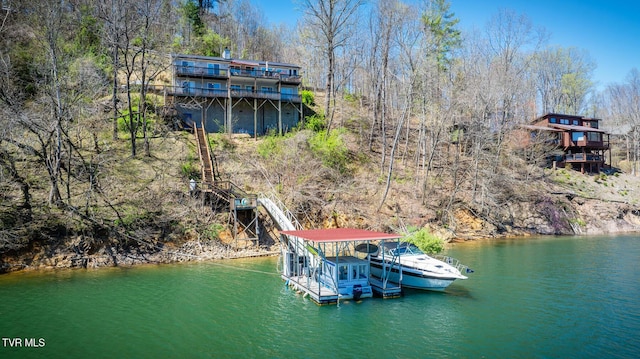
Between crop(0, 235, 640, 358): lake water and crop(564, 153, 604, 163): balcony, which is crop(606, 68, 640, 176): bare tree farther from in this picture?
crop(0, 235, 640, 358): lake water

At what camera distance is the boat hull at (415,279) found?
70.5 ft

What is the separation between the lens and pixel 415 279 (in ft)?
72.9

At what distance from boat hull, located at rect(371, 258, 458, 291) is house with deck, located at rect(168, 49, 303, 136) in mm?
26954

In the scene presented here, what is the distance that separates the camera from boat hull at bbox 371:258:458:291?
21484 mm

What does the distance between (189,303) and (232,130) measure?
30.0 m

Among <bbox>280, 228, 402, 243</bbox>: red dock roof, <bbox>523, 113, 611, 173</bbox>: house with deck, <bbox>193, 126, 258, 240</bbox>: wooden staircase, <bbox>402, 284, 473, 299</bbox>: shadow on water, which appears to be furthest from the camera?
<bbox>523, 113, 611, 173</bbox>: house with deck

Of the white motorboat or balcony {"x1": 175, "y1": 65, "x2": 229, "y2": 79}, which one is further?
balcony {"x1": 175, "y1": 65, "x2": 229, "y2": 79}

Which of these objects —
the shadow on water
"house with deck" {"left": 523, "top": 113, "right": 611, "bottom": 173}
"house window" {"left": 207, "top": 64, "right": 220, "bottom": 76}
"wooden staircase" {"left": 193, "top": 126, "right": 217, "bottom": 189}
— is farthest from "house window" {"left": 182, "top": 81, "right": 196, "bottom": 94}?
"house with deck" {"left": 523, "top": 113, "right": 611, "bottom": 173}

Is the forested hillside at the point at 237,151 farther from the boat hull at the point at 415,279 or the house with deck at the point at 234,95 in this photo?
the boat hull at the point at 415,279

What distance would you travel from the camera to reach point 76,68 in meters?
41.0

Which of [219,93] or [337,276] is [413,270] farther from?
[219,93]

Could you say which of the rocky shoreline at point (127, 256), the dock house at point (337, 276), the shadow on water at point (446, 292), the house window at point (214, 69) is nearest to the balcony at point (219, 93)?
the house window at point (214, 69)

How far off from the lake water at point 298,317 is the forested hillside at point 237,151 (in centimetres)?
541

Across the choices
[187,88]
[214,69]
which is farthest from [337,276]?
[214,69]
